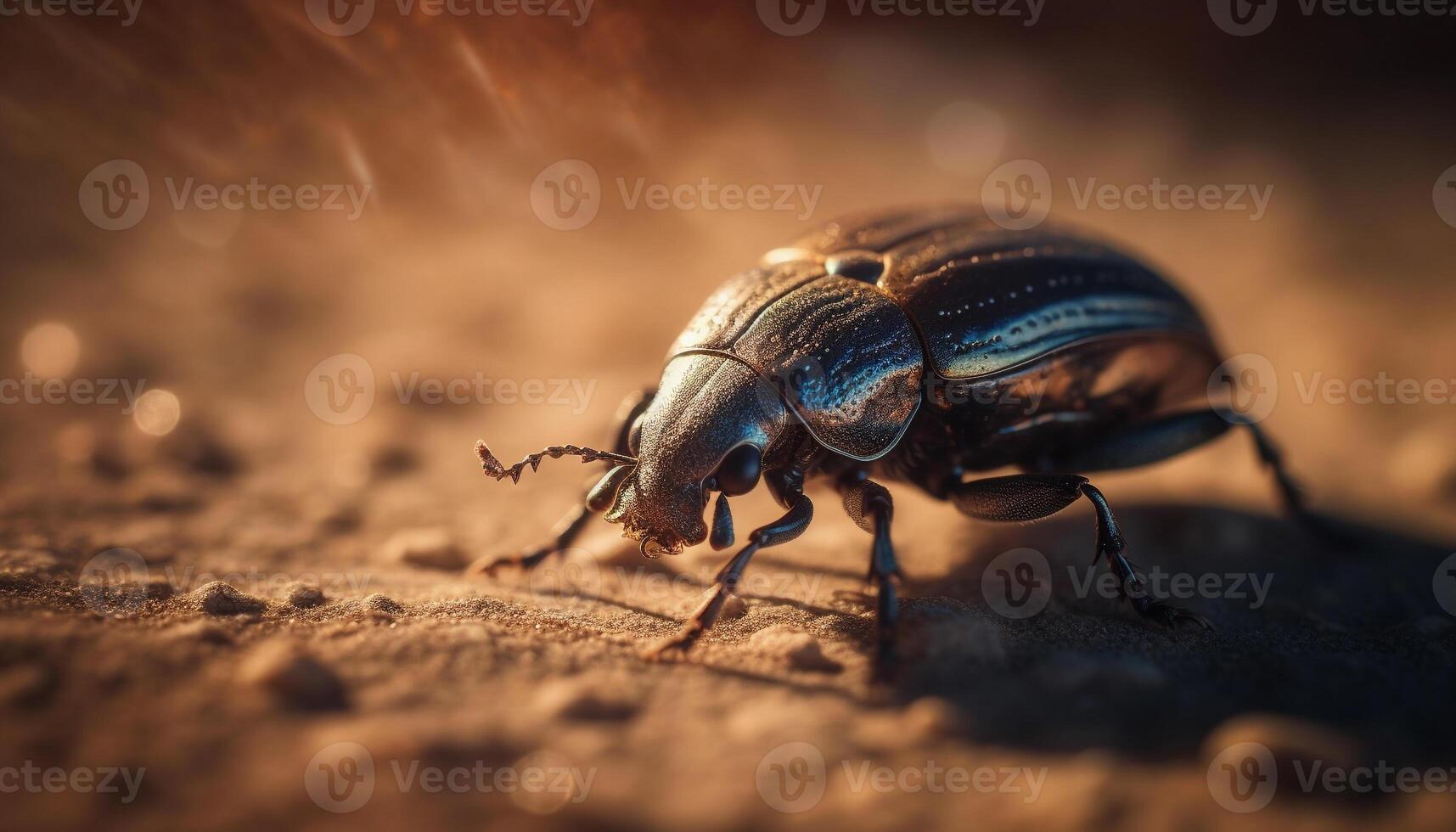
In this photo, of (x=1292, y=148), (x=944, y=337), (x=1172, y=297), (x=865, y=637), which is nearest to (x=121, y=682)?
(x=865, y=637)

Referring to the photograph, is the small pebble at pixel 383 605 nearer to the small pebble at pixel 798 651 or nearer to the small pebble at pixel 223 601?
the small pebble at pixel 223 601

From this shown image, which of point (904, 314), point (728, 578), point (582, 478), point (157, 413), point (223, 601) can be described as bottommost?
point (223, 601)

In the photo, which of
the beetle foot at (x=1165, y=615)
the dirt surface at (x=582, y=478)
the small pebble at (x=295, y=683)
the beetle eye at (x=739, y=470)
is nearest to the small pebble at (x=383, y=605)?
the dirt surface at (x=582, y=478)

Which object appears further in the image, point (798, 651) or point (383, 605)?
point (383, 605)

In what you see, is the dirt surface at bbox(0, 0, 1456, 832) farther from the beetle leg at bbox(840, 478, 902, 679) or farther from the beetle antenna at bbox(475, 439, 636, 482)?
the beetle antenna at bbox(475, 439, 636, 482)

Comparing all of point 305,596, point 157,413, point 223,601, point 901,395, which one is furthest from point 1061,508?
point 157,413

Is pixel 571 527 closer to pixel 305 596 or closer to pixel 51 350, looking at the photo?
pixel 305 596

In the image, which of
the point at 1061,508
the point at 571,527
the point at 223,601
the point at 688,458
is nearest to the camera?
the point at 223,601

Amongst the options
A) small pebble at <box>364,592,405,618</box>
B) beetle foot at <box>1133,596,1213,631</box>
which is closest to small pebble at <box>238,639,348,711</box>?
small pebble at <box>364,592,405,618</box>
